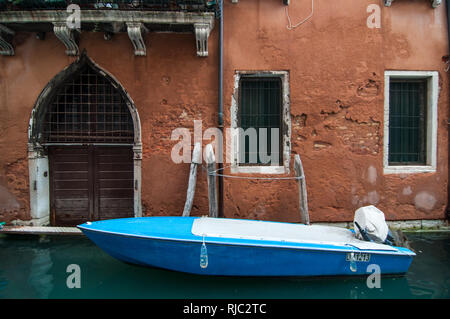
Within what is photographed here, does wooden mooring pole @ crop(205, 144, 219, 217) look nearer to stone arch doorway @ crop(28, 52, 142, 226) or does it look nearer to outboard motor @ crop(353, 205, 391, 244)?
stone arch doorway @ crop(28, 52, 142, 226)

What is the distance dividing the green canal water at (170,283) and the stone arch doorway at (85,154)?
94cm

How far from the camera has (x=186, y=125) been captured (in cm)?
442

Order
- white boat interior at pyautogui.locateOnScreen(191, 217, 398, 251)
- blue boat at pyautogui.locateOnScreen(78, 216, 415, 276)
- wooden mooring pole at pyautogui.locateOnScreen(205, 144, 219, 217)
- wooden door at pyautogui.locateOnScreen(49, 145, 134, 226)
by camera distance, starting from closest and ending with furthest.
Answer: blue boat at pyautogui.locateOnScreen(78, 216, 415, 276), white boat interior at pyautogui.locateOnScreen(191, 217, 398, 251), wooden mooring pole at pyautogui.locateOnScreen(205, 144, 219, 217), wooden door at pyautogui.locateOnScreen(49, 145, 134, 226)

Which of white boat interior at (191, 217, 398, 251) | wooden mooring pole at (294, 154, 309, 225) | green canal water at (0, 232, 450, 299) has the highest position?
wooden mooring pole at (294, 154, 309, 225)

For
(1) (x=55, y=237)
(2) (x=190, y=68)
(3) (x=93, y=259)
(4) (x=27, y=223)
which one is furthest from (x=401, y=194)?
(4) (x=27, y=223)

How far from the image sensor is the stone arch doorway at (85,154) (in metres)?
4.51

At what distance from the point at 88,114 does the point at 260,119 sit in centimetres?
261

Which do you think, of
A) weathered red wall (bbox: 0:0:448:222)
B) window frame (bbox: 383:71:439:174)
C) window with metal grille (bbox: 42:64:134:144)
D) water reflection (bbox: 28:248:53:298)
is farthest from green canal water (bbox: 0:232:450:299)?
window with metal grille (bbox: 42:64:134:144)

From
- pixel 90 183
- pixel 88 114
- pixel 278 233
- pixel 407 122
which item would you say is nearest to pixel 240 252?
pixel 278 233

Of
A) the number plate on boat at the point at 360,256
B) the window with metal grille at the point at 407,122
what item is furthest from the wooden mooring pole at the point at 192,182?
the window with metal grille at the point at 407,122

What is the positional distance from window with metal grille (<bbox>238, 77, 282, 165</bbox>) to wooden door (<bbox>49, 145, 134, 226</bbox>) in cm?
179

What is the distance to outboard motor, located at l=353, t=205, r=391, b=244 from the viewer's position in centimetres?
325

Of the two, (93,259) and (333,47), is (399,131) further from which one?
(93,259)

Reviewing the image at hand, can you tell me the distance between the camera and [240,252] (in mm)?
3014
